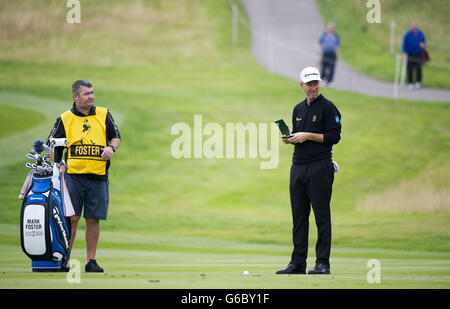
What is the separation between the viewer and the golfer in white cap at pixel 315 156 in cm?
789

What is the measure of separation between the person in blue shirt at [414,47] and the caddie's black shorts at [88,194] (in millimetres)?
18694

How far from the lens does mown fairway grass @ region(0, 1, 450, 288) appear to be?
848 cm

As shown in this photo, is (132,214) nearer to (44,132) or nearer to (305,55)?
(44,132)

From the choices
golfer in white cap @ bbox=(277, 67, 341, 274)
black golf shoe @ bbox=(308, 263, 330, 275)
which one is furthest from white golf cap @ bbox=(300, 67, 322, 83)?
black golf shoe @ bbox=(308, 263, 330, 275)

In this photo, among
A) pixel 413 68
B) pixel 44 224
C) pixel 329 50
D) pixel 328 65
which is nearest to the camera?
pixel 44 224

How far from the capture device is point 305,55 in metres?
31.8

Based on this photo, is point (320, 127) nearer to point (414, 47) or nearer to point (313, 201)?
point (313, 201)

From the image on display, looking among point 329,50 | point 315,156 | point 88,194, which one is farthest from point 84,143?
point 329,50

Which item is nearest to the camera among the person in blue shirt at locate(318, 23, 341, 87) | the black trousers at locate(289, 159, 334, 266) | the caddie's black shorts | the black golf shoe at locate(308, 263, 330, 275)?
the black golf shoe at locate(308, 263, 330, 275)

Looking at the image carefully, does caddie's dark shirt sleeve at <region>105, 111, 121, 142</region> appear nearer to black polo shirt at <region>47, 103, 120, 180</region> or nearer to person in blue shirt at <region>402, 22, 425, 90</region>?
black polo shirt at <region>47, 103, 120, 180</region>

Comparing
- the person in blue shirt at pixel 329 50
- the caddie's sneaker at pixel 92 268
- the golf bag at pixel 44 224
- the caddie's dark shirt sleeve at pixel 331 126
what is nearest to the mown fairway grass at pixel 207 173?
the caddie's sneaker at pixel 92 268

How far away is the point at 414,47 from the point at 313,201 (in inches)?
753

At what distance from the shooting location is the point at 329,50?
26359 millimetres
